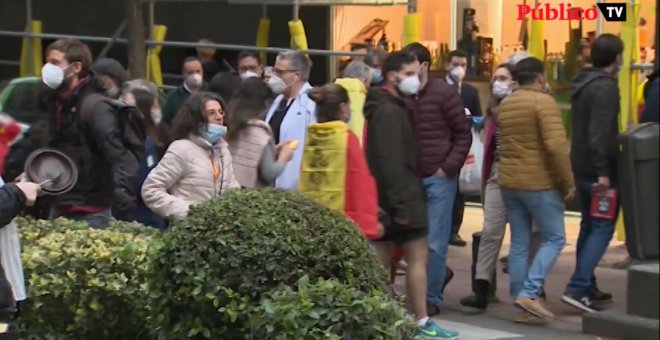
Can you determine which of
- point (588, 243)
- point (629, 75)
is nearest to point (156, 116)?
point (588, 243)

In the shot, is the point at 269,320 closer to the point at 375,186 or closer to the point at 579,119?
the point at 375,186

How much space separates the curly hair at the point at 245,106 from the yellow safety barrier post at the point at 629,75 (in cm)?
393

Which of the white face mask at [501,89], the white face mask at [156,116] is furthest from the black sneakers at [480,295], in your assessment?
the white face mask at [156,116]

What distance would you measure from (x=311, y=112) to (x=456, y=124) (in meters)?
1.17

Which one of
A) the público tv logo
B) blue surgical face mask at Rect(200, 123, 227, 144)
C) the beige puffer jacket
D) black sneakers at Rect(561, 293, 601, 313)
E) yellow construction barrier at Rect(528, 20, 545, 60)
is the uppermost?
the público tv logo

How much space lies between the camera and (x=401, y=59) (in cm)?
920

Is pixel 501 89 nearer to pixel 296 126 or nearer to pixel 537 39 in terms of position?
pixel 296 126

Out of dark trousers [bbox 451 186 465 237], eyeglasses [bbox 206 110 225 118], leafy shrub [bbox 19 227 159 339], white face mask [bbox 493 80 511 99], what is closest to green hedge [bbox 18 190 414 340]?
leafy shrub [bbox 19 227 159 339]

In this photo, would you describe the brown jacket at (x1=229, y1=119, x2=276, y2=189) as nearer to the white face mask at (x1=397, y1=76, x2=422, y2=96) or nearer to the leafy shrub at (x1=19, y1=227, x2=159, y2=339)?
the white face mask at (x1=397, y1=76, x2=422, y2=96)

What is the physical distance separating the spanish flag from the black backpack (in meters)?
1.14

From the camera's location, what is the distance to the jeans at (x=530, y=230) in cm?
967

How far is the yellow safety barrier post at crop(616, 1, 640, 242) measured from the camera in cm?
1214

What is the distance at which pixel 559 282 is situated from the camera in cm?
1148

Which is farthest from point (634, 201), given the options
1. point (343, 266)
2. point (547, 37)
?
point (547, 37)
